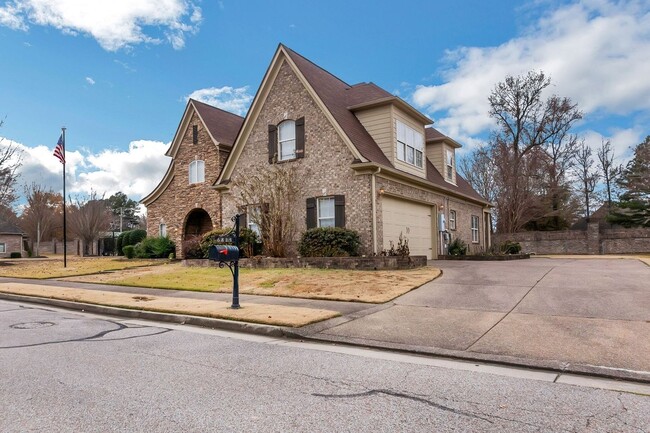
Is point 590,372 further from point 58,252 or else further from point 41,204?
point 58,252

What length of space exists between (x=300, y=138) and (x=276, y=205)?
9.62 ft

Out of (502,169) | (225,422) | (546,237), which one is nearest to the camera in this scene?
(225,422)

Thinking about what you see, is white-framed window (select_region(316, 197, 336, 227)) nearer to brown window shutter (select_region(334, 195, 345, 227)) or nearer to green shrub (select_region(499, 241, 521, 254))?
brown window shutter (select_region(334, 195, 345, 227))

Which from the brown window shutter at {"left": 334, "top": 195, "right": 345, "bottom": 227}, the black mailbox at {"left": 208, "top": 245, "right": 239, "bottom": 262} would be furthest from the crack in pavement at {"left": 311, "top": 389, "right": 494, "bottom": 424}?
the brown window shutter at {"left": 334, "top": 195, "right": 345, "bottom": 227}

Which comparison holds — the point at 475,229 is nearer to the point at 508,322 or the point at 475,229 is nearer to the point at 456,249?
the point at 456,249

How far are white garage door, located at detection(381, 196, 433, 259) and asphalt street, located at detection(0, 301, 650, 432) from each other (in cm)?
1143

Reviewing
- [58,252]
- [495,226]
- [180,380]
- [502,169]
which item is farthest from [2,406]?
[58,252]

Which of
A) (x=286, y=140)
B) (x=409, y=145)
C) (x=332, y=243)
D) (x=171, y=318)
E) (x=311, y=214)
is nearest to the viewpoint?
(x=171, y=318)

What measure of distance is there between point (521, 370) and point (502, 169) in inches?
1383

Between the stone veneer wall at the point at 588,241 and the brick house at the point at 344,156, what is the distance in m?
11.2

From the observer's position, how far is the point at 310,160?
1809 cm

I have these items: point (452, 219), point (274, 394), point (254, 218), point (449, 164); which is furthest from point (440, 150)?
point (274, 394)

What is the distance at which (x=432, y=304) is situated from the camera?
926cm

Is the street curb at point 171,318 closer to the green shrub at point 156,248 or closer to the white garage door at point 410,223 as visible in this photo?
the white garage door at point 410,223
